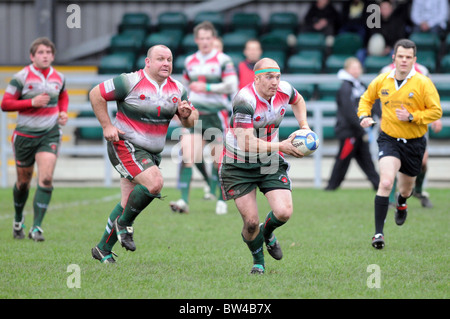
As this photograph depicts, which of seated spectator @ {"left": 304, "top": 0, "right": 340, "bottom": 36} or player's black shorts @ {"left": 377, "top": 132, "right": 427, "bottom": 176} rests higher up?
seated spectator @ {"left": 304, "top": 0, "right": 340, "bottom": 36}

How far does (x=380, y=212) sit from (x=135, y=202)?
2859mm

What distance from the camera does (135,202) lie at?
7.02 meters

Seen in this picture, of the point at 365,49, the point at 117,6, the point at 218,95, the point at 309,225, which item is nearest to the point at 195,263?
the point at 309,225

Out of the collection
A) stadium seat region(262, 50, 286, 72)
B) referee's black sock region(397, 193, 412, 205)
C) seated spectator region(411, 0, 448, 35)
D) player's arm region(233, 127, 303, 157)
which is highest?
seated spectator region(411, 0, 448, 35)

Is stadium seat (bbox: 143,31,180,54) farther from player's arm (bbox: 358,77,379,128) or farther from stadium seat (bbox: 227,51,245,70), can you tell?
player's arm (bbox: 358,77,379,128)

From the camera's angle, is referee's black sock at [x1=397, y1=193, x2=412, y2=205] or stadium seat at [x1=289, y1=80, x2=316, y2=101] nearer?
referee's black sock at [x1=397, y1=193, x2=412, y2=205]

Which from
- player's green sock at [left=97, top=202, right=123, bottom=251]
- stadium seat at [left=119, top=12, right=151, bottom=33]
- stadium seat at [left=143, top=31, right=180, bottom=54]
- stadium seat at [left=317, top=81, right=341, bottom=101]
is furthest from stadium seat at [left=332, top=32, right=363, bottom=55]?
player's green sock at [left=97, top=202, right=123, bottom=251]

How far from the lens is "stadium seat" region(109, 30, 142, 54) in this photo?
1984 centimetres

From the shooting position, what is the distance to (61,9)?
2142 cm

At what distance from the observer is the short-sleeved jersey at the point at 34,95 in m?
9.05

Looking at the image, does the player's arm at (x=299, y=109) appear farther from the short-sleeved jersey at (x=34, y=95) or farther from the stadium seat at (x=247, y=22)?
the stadium seat at (x=247, y=22)

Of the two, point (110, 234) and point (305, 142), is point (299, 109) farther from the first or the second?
point (110, 234)

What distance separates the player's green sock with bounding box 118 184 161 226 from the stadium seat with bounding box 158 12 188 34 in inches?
547
